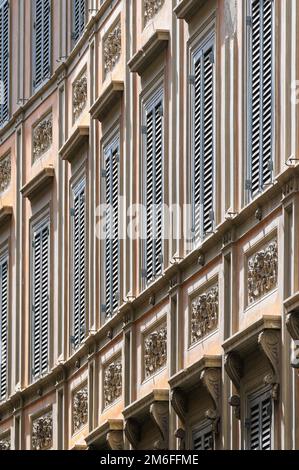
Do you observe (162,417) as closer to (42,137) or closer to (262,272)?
(262,272)

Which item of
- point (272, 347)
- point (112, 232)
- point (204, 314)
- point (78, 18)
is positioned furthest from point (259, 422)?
point (78, 18)

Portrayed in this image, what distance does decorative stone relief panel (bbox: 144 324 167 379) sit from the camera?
32.4m

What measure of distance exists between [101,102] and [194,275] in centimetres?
625

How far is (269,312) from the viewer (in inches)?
1089

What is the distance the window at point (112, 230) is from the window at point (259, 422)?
23.7ft

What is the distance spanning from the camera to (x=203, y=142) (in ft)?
102

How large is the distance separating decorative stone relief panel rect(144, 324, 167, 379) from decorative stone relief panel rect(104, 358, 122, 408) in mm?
1617

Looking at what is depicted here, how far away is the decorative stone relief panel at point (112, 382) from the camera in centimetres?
3488

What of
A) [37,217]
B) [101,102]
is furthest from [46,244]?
[101,102]

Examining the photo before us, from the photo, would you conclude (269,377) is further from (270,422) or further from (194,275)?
(194,275)

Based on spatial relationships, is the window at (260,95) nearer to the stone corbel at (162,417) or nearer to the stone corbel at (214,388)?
the stone corbel at (214,388)

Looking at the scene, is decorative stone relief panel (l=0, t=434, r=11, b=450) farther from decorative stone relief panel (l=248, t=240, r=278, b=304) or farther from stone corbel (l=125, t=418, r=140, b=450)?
decorative stone relief panel (l=248, t=240, r=278, b=304)

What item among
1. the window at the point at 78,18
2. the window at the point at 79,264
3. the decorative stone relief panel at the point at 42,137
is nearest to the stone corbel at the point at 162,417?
the window at the point at 79,264


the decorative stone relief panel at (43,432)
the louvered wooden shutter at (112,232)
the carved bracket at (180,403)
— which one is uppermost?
the louvered wooden shutter at (112,232)
